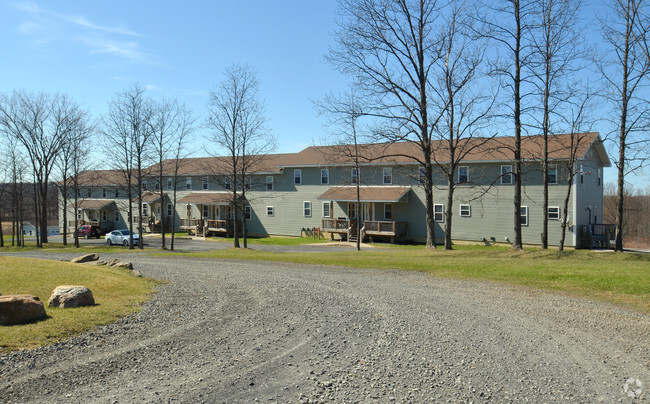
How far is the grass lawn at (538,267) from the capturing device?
12.2 metres

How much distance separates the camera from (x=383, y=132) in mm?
22172

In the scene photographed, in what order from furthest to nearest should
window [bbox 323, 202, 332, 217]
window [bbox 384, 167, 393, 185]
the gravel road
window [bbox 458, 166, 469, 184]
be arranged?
window [bbox 323, 202, 332, 217], window [bbox 384, 167, 393, 185], window [bbox 458, 166, 469, 184], the gravel road

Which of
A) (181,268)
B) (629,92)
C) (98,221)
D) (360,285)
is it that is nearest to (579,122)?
(629,92)

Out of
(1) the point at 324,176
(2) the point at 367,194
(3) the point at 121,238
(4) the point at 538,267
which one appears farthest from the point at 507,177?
(3) the point at 121,238

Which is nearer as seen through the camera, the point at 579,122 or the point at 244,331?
the point at 244,331

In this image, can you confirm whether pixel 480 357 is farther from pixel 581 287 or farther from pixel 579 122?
pixel 579 122

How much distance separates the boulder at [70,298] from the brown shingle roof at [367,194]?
27.1 m

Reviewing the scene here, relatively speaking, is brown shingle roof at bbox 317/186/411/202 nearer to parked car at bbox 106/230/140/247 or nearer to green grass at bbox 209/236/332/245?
green grass at bbox 209/236/332/245

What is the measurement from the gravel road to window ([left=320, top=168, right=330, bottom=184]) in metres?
29.3

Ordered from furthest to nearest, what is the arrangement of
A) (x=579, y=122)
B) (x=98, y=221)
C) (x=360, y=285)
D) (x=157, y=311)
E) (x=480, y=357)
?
(x=98, y=221) < (x=579, y=122) < (x=360, y=285) < (x=157, y=311) < (x=480, y=357)

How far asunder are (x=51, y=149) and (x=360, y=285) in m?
35.4

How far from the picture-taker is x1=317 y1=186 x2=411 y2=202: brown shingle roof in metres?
35.9

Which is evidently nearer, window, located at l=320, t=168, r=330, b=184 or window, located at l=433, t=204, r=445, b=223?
window, located at l=433, t=204, r=445, b=223

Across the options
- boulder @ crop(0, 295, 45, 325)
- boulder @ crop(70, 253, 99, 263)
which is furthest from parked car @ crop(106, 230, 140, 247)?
boulder @ crop(0, 295, 45, 325)
